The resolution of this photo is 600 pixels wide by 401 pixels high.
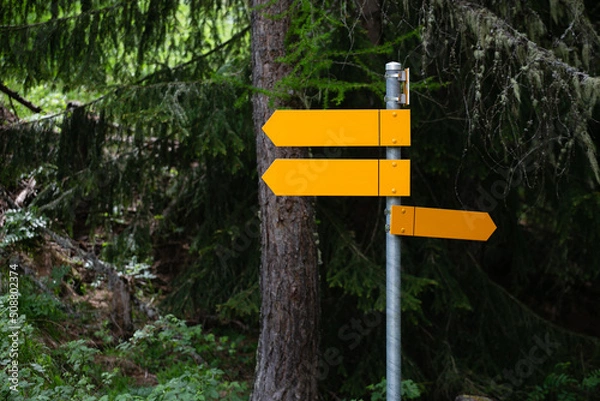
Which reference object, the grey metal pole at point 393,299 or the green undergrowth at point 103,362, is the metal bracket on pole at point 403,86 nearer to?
the grey metal pole at point 393,299

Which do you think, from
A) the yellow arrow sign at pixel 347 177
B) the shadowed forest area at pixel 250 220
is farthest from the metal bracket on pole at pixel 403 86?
the shadowed forest area at pixel 250 220

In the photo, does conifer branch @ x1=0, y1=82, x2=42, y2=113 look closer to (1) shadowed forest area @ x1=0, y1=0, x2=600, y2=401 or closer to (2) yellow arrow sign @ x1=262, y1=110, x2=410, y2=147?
(1) shadowed forest area @ x1=0, y1=0, x2=600, y2=401

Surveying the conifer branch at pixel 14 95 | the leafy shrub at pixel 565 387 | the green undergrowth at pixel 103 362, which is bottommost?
the leafy shrub at pixel 565 387

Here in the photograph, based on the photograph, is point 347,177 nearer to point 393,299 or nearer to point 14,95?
point 393,299

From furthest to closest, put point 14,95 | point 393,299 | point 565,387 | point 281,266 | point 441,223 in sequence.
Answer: point 14,95
point 565,387
point 281,266
point 441,223
point 393,299

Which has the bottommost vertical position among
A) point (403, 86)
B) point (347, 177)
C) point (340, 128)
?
point (347, 177)

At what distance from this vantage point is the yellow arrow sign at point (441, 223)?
9.98ft

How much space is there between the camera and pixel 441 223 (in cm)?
312

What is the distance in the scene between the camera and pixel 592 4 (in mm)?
6188

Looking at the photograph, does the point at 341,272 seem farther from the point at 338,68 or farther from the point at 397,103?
the point at 397,103

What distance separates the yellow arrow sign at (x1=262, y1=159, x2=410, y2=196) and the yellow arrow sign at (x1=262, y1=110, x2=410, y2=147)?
A: 96mm

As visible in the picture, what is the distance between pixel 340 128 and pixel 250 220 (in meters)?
3.41

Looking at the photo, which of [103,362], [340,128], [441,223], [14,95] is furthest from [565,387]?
[14,95]

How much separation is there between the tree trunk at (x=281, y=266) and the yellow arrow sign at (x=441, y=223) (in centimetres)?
161
